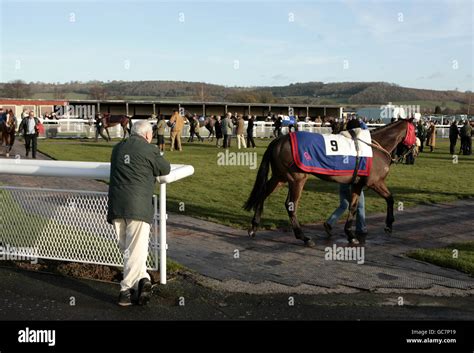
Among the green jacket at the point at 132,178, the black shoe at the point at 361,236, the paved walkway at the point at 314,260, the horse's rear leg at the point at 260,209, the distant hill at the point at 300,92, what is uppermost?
the distant hill at the point at 300,92

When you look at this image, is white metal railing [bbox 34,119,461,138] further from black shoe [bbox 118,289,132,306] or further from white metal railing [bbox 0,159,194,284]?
black shoe [bbox 118,289,132,306]

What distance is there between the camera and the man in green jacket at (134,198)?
4.37m

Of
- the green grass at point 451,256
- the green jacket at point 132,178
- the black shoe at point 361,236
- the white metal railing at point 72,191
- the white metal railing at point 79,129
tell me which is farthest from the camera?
the white metal railing at point 79,129

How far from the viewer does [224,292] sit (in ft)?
15.8

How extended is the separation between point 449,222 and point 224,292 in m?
5.03

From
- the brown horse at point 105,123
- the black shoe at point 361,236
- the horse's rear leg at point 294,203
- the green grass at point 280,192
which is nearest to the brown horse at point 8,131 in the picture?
the green grass at point 280,192

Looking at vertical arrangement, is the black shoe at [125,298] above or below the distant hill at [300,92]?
below

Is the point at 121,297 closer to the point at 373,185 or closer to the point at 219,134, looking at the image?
the point at 373,185

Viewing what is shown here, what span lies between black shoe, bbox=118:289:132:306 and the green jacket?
634mm

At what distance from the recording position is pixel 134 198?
4.38 metres

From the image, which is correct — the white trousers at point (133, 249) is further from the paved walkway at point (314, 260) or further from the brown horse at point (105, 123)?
the brown horse at point (105, 123)

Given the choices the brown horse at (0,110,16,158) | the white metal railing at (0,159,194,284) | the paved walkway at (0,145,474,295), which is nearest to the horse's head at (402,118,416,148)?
the paved walkway at (0,145,474,295)

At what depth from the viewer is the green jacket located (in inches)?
172
